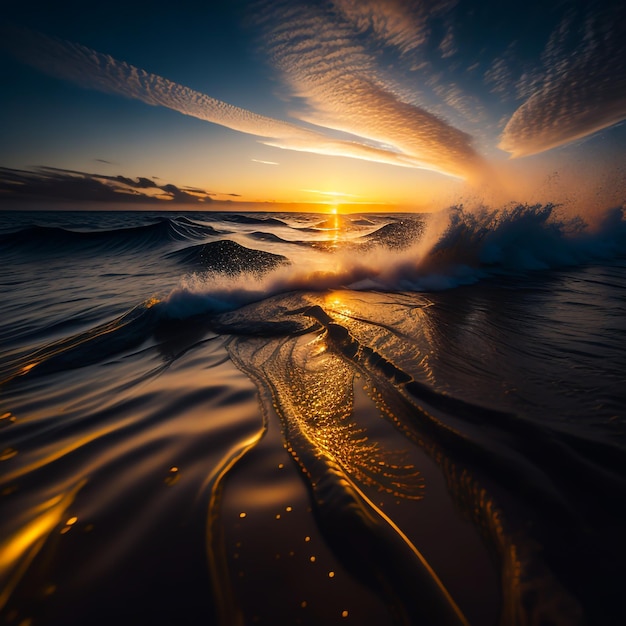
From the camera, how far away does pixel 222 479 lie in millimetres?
1572

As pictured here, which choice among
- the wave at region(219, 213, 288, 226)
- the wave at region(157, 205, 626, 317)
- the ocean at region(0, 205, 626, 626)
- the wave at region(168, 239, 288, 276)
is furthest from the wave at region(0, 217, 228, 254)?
the wave at region(219, 213, 288, 226)

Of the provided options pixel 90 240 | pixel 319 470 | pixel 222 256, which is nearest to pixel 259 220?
pixel 90 240

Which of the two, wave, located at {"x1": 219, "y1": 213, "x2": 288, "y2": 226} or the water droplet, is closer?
the water droplet

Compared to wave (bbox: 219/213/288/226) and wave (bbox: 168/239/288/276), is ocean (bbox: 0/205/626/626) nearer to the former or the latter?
wave (bbox: 168/239/288/276)

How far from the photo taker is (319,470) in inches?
64.0

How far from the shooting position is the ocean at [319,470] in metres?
1.07

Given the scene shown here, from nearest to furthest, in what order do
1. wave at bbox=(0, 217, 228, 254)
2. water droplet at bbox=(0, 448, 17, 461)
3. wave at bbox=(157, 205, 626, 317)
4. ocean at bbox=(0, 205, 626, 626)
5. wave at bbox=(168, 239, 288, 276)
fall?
ocean at bbox=(0, 205, 626, 626)
water droplet at bbox=(0, 448, 17, 461)
wave at bbox=(157, 205, 626, 317)
wave at bbox=(168, 239, 288, 276)
wave at bbox=(0, 217, 228, 254)

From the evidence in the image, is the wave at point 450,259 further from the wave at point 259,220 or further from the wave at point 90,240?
the wave at point 259,220

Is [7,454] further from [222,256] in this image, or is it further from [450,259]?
[222,256]

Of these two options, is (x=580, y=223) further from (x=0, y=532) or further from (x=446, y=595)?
(x=0, y=532)

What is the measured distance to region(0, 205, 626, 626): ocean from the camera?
1.07 metres

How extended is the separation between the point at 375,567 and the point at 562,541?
0.86 m

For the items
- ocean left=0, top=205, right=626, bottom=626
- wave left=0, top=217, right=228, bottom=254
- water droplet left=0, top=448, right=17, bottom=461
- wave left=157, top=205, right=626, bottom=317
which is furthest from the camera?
wave left=0, top=217, right=228, bottom=254

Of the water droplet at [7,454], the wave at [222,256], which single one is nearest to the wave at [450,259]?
the wave at [222,256]
